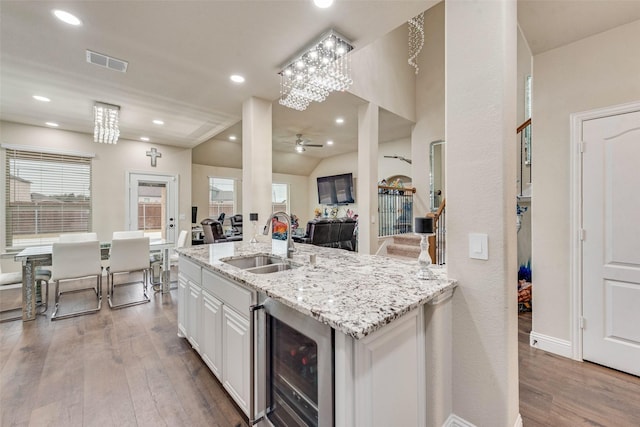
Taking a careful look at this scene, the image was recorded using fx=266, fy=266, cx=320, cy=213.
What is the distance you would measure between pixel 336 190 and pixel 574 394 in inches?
298

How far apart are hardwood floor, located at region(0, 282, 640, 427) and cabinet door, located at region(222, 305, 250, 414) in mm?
158

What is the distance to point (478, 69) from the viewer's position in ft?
4.86

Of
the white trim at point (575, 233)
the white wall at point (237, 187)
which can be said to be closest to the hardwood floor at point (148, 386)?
the white trim at point (575, 233)

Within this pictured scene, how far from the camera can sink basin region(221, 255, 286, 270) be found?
7.57 ft

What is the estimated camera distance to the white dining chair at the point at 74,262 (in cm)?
334

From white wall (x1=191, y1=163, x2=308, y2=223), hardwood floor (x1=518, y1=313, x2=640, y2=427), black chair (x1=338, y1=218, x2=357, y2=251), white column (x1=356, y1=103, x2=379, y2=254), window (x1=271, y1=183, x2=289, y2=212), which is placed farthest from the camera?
window (x1=271, y1=183, x2=289, y2=212)

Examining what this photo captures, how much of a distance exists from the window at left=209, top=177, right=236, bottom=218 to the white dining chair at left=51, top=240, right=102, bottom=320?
16.4 feet

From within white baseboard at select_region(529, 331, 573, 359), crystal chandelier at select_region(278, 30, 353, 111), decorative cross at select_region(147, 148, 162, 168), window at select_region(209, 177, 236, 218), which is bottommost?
white baseboard at select_region(529, 331, 573, 359)

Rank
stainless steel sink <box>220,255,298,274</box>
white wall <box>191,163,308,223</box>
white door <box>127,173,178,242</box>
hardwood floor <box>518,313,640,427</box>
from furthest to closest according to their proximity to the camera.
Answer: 1. white wall <box>191,163,308,223</box>
2. white door <box>127,173,178,242</box>
3. stainless steel sink <box>220,255,298,274</box>
4. hardwood floor <box>518,313,640,427</box>

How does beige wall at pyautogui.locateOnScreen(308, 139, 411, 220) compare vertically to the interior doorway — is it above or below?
above

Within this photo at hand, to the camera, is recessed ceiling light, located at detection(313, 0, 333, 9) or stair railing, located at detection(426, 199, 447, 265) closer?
recessed ceiling light, located at detection(313, 0, 333, 9)

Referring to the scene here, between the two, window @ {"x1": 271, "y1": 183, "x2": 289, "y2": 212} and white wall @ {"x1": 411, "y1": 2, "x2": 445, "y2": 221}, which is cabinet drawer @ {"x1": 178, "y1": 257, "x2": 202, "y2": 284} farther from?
window @ {"x1": 271, "y1": 183, "x2": 289, "y2": 212}

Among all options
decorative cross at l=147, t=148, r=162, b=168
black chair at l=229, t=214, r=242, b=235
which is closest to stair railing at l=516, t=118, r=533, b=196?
black chair at l=229, t=214, r=242, b=235

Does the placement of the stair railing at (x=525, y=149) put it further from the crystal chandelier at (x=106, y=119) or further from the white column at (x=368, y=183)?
the crystal chandelier at (x=106, y=119)
